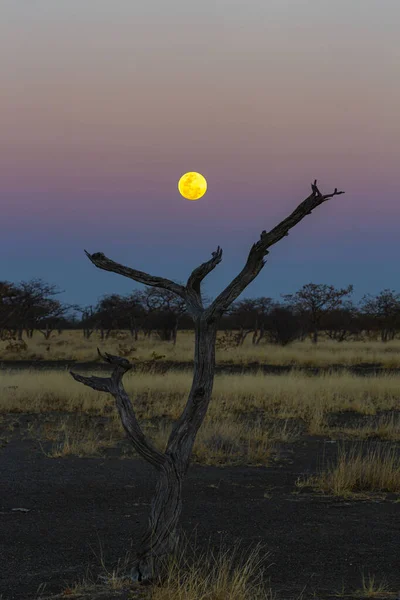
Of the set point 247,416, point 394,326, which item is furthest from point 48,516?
point 394,326

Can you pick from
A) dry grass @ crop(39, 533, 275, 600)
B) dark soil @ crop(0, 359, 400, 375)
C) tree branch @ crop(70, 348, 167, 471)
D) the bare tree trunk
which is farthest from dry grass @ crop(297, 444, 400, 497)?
dark soil @ crop(0, 359, 400, 375)

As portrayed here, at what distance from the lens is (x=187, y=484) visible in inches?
392

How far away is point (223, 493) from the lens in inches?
371

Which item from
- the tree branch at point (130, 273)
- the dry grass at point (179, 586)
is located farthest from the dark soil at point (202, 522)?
the tree branch at point (130, 273)

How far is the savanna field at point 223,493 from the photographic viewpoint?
592cm

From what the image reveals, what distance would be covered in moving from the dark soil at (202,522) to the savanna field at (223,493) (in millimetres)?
20

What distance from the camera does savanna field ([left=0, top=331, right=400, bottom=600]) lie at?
5.92 m

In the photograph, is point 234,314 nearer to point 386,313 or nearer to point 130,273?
point 386,313

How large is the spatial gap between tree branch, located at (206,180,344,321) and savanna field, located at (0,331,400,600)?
1.90m

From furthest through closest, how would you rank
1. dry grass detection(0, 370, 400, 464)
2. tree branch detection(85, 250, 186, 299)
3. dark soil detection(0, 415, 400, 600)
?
dry grass detection(0, 370, 400, 464), dark soil detection(0, 415, 400, 600), tree branch detection(85, 250, 186, 299)

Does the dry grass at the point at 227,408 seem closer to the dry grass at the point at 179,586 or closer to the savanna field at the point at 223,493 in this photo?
the savanna field at the point at 223,493

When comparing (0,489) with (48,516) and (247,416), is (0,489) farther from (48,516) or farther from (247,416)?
(247,416)

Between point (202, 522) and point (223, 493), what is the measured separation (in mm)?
1448

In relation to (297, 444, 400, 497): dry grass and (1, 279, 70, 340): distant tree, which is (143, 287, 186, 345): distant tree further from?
(297, 444, 400, 497): dry grass
